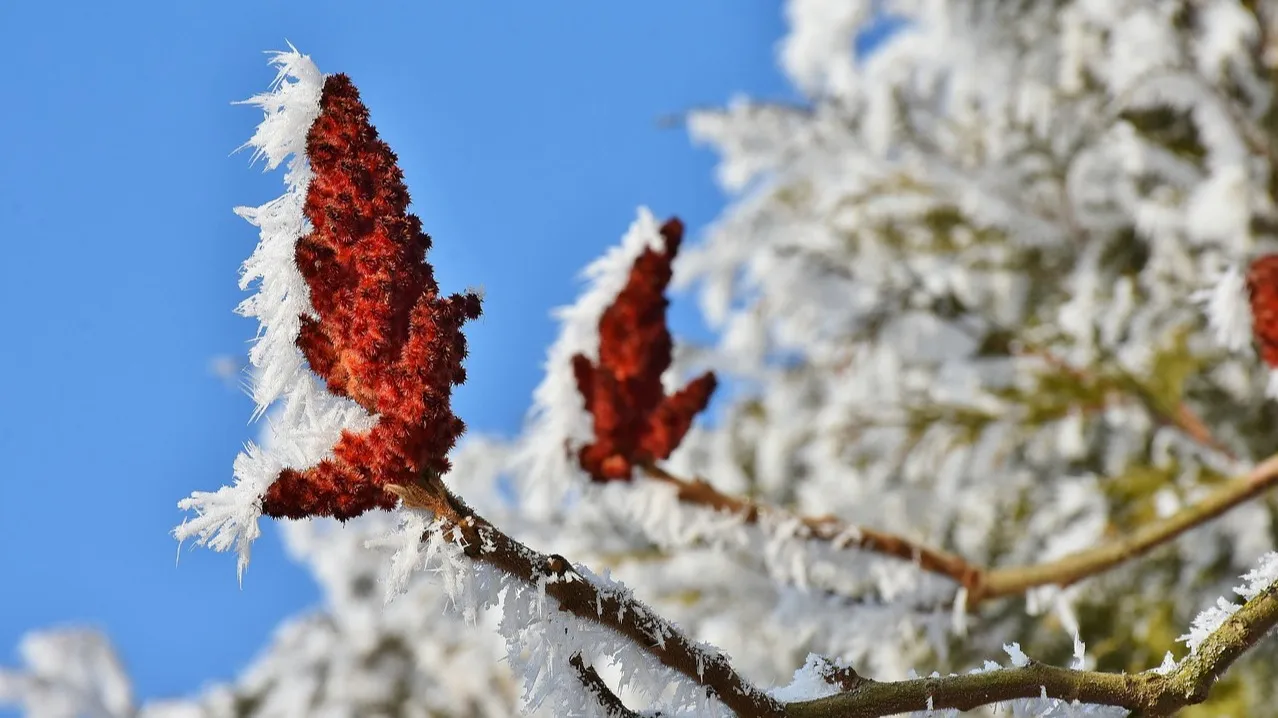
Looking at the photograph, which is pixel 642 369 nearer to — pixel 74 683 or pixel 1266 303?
pixel 1266 303

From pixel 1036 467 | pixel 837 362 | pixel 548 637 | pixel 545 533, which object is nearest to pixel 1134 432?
pixel 1036 467

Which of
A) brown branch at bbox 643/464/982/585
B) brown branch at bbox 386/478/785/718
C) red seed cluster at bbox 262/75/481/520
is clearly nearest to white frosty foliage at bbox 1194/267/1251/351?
brown branch at bbox 643/464/982/585

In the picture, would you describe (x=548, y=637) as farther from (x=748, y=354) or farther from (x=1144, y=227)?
(x=748, y=354)

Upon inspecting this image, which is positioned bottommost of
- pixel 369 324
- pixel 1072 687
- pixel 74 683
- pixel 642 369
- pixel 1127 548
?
pixel 1072 687

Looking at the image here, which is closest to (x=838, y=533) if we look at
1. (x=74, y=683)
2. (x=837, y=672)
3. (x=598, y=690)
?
(x=837, y=672)

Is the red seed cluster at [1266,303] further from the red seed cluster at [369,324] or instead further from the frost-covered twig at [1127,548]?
the red seed cluster at [369,324]

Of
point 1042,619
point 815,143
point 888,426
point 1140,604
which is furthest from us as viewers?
point 815,143
